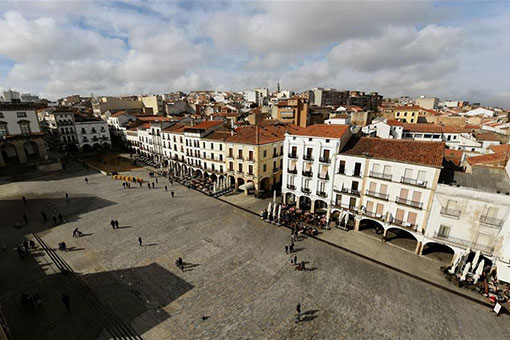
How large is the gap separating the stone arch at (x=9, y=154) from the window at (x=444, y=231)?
92.8 m

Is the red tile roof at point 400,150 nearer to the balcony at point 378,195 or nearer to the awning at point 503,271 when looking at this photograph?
the balcony at point 378,195

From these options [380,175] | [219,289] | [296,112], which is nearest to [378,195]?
[380,175]

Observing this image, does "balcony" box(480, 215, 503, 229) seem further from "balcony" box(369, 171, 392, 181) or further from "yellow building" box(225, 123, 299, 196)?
"yellow building" box(225, 123, 299, 196)

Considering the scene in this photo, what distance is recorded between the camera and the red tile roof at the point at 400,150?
86.4 ft

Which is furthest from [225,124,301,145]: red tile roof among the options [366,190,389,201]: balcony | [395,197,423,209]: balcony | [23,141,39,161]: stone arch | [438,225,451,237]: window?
[23,141,39,161]: stone arch

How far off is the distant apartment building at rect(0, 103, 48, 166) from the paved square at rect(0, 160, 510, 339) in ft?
128

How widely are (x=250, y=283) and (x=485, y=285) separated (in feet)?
74.3

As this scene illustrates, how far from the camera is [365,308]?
20.1 meters

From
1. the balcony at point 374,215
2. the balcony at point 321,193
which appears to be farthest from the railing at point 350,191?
the balcony at point 321,193

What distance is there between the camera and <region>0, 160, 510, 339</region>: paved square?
18.3m

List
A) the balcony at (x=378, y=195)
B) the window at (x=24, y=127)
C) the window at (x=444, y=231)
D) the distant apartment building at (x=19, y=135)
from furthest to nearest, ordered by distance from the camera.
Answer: the window at (x=24, y=127) < the distant apartment building at (x=19, y=135) < the balcony at (x=378, y=195) < the window at (x=444, y=231)

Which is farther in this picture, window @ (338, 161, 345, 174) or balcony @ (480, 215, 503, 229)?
window @ (338, 161, 345, 174)

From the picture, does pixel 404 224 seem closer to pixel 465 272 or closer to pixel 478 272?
pixel 465 272

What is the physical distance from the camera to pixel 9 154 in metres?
61.9
